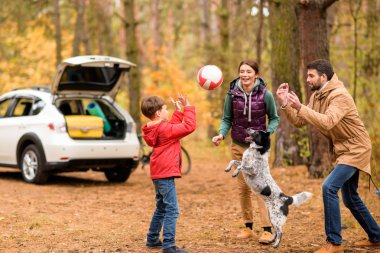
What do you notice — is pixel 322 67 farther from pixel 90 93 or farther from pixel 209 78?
pixel 90 93

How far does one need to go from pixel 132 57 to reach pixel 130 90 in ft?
3.42

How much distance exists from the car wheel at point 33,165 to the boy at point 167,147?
18.7 feet

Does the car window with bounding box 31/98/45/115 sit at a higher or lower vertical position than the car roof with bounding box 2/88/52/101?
lower

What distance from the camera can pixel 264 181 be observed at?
643cm

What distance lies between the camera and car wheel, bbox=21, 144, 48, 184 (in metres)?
11.6

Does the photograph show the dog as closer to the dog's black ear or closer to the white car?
the dog's black ear

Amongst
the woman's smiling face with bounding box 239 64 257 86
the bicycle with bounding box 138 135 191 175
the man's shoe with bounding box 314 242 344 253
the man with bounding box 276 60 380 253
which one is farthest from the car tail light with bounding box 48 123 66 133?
the man's shoe with bounding box 314 242 344 253

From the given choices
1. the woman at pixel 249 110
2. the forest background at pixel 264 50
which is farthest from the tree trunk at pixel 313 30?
the woman at pixel 249 110

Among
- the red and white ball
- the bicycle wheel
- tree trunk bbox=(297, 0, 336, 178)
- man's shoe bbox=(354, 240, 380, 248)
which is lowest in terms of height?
man's shoe bbox=(354, 240, 380, 248)

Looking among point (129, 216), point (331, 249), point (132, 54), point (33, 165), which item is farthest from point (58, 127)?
point (132, 54)

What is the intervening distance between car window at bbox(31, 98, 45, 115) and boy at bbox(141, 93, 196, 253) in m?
5.95

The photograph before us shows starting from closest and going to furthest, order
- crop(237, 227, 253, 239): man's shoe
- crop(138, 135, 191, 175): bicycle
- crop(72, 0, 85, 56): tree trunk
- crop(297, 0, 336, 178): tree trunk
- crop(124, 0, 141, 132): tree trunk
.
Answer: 1. crop(237, 227, 253, 239): man's shoe
2. crop(297, 0, 336, 178): tree trunk
3. crop(138, 135, 191, 175): bicycle
4. crop(124, 0, 141, 132): tree trunk
5. crop(72, 0, 85, 56): tree trunk

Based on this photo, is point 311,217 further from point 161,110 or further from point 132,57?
point 132,57

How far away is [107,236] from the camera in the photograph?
24.5 ft
